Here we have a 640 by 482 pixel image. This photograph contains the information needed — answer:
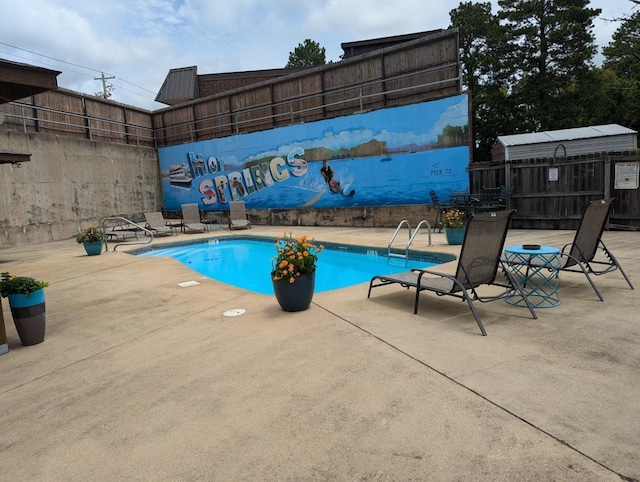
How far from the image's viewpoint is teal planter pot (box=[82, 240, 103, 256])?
31.1 feet

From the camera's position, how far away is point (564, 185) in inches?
394

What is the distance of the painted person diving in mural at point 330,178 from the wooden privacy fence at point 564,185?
4635mm

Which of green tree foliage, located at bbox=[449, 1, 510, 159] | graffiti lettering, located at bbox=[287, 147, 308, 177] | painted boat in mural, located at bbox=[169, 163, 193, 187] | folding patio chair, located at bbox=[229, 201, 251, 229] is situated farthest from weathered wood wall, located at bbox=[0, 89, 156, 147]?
green tree foliage, located at bbox=[449, 1, 510, 159]

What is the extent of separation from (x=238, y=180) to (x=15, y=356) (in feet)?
45.4

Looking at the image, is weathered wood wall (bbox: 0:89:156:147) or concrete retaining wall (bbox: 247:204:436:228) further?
weathered wood wall (bbox: 0:89:156:147)

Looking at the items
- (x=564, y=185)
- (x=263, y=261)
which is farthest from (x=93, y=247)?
(x=564, y=185)

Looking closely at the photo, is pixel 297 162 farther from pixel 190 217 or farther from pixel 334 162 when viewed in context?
pixel 190 217

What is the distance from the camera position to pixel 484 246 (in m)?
3.77

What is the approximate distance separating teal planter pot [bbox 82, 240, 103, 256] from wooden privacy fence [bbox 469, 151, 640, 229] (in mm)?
9992

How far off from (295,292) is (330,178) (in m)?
10.5

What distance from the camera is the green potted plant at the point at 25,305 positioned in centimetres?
374

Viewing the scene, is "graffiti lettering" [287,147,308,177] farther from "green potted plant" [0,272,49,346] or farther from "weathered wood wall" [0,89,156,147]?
"green potted plant" [0,272,49,346]

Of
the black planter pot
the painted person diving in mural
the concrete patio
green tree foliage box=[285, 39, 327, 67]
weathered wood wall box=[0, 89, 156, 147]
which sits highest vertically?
green tree foliage box=[285, 39, 327, 67]

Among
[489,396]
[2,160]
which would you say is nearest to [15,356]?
[489,396]
